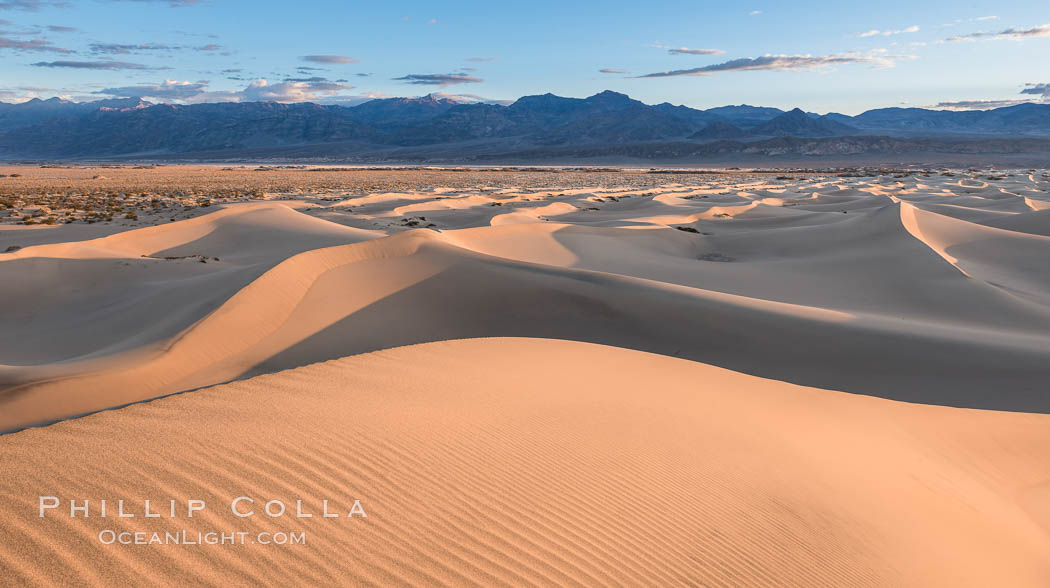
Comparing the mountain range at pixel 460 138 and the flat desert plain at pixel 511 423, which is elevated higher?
the mountain range at pixel 460 138

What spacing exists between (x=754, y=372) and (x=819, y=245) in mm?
9925

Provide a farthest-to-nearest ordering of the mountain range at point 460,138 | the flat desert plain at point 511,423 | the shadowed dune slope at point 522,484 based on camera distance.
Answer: the mountain range at point 460,138 < the flat desert plain at point 511,423 < the shadowed dune slope at point 522,484

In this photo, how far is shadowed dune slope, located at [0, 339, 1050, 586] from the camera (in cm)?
230

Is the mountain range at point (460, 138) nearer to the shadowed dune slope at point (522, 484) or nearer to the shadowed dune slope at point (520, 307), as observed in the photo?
the shadowed dune slope at point (520, 307)

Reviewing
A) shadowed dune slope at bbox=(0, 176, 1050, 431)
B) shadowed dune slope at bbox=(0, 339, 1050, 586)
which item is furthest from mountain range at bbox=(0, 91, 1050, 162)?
shadowed dune slope at bbox=(0, 339, 1050, 586)

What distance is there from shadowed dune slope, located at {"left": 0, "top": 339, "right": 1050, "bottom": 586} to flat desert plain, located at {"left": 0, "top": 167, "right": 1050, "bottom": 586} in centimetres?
2

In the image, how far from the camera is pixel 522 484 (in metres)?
3.01

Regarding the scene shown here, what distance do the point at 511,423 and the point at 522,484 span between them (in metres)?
0.76

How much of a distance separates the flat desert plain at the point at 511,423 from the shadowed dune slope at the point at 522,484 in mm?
15

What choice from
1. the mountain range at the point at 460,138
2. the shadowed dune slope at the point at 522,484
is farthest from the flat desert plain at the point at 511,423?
the mountain range at the point at 460,138

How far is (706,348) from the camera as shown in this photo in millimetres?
7324

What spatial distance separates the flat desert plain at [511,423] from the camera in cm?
242

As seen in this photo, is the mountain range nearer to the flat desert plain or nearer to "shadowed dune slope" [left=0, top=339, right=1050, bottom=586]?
the flat desert plain

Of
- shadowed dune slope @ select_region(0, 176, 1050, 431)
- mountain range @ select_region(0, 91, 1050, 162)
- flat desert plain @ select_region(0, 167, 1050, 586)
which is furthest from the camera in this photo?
mountain range @ select_region(0, 91, 1050, 162)
